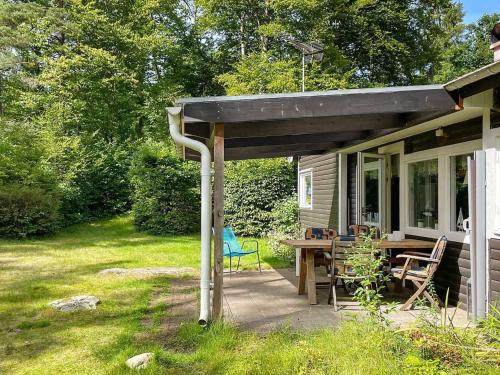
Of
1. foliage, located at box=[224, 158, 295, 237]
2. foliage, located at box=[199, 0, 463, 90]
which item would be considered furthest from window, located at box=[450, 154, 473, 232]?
foliage, located at box=[199, 0, 463, 90]

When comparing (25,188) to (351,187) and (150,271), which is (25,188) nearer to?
(150,271)

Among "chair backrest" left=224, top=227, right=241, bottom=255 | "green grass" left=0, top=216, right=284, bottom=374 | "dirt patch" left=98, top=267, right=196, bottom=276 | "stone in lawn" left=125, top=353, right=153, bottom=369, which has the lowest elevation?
"dirt patch" left=98, top=267, right=196, bottom=276

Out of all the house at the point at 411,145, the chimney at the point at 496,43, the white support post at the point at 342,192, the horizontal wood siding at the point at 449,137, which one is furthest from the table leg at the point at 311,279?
the white support post at the point at 342,192

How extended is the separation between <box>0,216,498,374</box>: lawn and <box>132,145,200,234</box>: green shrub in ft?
21.2

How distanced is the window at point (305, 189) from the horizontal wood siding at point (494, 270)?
697 cm

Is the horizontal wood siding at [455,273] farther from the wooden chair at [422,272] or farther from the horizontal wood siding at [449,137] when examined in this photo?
the horizontal wood siding at [449,137]

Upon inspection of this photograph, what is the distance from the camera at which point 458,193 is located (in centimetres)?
554

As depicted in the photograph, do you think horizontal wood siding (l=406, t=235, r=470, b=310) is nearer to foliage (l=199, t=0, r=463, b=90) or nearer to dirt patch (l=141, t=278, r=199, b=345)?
dirt patch (l=141, t=278, r=199, b=345)

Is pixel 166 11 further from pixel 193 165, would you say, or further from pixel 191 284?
pixel 191 284

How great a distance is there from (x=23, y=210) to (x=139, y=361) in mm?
10633

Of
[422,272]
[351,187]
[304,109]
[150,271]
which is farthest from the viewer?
[351,187]

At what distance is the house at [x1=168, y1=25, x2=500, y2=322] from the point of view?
4406 mm

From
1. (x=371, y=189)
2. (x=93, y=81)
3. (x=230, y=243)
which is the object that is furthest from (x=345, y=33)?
(x=230, y=243)

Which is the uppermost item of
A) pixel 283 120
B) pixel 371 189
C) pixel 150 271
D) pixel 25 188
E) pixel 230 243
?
pixel 283 120
